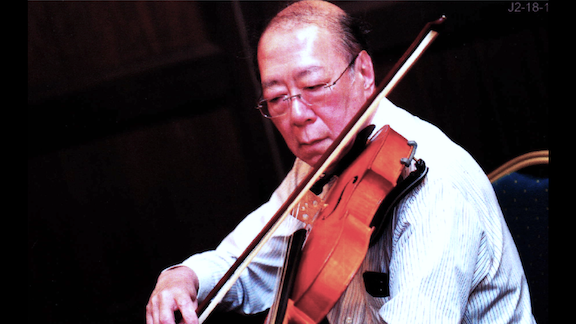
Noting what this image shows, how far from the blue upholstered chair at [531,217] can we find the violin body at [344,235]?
34 centimetres

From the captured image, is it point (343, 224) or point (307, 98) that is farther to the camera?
point (307, 98)

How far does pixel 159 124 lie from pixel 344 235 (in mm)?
810

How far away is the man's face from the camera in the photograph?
0.75 metres

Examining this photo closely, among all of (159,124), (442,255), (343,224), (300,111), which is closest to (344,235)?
(343,224)

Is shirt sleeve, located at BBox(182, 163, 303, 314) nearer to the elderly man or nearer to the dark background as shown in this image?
the elderly man

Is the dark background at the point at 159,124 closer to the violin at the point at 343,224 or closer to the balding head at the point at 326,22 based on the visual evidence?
the balding head at the point at 326,22

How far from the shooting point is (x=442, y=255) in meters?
0.58

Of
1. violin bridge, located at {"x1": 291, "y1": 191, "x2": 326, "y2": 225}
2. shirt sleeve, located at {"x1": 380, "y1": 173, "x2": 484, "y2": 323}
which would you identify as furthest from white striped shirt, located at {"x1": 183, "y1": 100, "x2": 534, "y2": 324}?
violin bridge, located at {"x1": 291, "y1": 191, "x2": 326, "y2": 225}

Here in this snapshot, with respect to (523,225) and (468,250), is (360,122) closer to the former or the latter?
(468,250)

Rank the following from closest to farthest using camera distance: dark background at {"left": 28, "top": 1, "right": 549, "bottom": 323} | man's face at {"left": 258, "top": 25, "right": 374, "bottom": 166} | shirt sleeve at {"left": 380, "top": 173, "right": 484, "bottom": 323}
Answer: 1. shirt sleeve at {"left": 380, "top": 173, "right": 484, "bottom": 323}
2. man's face at {"left": 258, "top": 25, "right": 374, "bottom": 166}
3. dark background at {"left": 28, "top": 1, "right": 549, "bottom": 323}

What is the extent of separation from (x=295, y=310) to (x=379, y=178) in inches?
8.5

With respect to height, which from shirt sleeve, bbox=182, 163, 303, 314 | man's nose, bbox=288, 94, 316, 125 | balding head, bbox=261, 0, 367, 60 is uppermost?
balding head, bbox=261, 0, 367, 60

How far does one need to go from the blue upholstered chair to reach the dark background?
349 millimetres

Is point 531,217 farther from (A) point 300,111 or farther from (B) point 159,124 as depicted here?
(B) point 159,124
